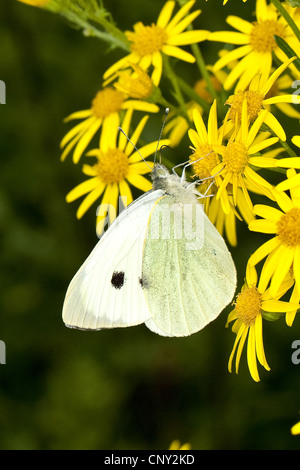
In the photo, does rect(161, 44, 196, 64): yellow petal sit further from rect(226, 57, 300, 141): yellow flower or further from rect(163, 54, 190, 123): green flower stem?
rect(226, 57, 300, 141): yellow flower

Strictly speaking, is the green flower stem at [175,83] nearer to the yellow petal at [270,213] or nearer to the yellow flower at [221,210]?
the yellow flower at [221,210]

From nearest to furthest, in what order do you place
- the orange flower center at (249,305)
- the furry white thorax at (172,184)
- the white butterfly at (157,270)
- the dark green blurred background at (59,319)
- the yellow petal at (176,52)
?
the orange flower center at (249,305) → the white butterfly at (157,270) → the furry white thorax at (172,184) → the yellow petal at (176,52) → the dark green blurred background at (59,319)

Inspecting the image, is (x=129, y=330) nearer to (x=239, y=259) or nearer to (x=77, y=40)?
(x=239, y=259)

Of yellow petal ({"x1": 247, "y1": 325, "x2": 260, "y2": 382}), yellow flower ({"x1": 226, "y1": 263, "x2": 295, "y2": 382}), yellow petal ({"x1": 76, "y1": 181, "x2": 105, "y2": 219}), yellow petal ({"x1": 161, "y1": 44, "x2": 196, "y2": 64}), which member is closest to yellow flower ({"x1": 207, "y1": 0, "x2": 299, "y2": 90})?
yellow petal ({"x1": 161, "y1": 44, "x2": 196, "y2": 64})

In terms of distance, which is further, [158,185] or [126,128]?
[126,128]

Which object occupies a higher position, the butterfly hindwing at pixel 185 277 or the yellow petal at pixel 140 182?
the yellow petal at pixel 140 182

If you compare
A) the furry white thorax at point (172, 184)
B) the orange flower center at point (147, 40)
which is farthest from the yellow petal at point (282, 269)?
the orange flower center at point (147, 40)

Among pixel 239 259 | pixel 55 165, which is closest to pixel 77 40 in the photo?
pixel 55 165
